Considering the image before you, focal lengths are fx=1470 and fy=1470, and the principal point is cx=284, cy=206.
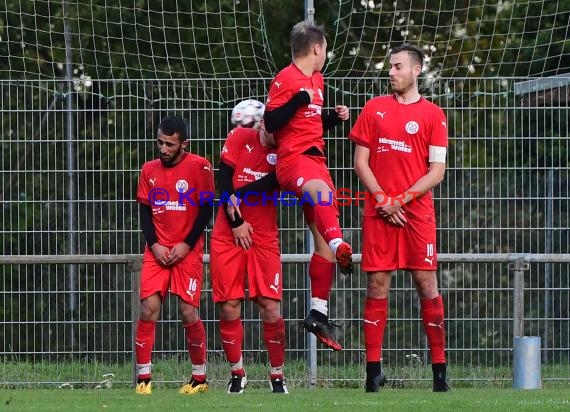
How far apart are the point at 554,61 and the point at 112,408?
817 cm

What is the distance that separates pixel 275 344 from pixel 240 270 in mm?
593

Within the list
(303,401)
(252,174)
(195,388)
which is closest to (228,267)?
(252,174)

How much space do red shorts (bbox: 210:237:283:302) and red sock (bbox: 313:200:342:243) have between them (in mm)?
889

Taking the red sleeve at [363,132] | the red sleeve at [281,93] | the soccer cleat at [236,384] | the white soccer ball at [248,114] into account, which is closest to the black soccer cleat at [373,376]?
the soccer cleat at [236,384]

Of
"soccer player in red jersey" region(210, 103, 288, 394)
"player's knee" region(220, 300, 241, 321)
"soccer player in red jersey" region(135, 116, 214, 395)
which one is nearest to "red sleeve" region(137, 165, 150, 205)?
"soccer player in red jersey" region(135, 116, 214, 395)

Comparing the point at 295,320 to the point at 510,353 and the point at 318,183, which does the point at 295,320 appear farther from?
the point at 318,183

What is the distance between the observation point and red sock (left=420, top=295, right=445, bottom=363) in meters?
9.95

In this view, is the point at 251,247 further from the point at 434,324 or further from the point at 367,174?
the point at 434,324

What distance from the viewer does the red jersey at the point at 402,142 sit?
9891 mm

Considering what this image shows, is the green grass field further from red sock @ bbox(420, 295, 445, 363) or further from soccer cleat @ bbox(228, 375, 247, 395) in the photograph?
red sock @ bbox(420, 295, 445, 363)

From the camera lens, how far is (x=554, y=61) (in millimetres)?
15375

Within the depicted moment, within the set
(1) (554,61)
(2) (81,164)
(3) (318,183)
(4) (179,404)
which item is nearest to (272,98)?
(3) (318,183)

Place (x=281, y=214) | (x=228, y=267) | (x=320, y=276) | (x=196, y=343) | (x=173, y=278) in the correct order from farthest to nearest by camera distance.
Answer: (x=281, y=214), (x=196, y=343), (x=173, y=278), (x=228, y=267), (x=320, y=276)

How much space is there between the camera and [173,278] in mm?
10805
